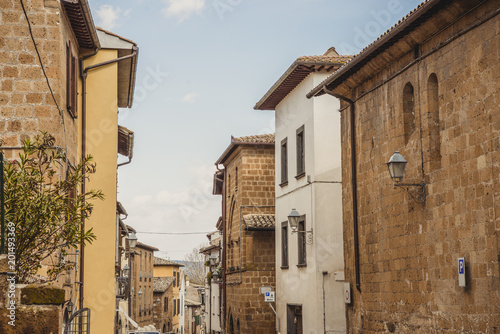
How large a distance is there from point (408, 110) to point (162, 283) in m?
56.7

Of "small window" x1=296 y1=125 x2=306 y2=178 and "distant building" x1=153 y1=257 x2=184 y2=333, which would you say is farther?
"distant building" x1=153 y1=257 x2=184 y2=333

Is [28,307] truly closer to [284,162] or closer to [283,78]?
[283,78]

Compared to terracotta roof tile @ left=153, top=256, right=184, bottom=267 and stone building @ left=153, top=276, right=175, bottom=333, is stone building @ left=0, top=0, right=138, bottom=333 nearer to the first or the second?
stone building @ left=153, top=276, right=175, bottom=333

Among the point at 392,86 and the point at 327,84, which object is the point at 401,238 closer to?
the point at 392,86

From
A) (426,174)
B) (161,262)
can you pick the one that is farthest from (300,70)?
(161,262)

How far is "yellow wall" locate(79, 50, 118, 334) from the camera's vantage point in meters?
17.6

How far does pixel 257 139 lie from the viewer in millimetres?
30828

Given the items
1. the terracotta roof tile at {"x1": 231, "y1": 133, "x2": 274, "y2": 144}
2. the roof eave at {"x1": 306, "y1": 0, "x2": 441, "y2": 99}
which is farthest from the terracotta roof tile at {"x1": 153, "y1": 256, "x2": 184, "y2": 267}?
the roof eave at {"x1": 306, "y1": 0, "x2": 441, "y2": 99}

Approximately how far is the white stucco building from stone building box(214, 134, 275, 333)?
4273 millimetres

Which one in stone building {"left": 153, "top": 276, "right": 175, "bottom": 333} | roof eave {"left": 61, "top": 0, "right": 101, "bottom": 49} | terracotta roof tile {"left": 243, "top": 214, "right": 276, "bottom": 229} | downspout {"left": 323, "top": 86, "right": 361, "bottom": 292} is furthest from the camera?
stone building {"left": 153, "top": 276, "right": 175, "bottom": 333}

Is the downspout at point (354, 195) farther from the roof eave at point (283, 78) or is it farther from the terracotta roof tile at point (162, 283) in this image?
the terracotta roof tile at point (162, 283)

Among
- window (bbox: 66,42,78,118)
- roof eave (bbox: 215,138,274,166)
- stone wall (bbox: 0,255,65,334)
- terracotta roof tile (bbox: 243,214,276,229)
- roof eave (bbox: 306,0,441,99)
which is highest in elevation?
roof eave (bbox: 215,138,274,166)

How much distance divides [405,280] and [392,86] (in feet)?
12.9

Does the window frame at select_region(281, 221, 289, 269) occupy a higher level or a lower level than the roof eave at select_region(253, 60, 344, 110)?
lower
